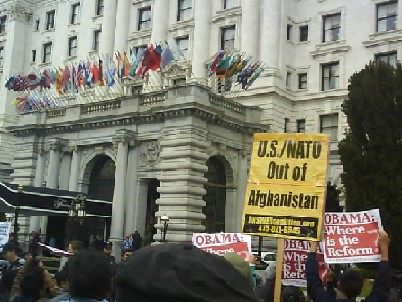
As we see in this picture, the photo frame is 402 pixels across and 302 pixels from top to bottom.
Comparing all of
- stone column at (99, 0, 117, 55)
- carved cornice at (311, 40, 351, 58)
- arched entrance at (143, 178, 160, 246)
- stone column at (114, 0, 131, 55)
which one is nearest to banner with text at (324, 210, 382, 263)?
arched entrance at (143, 178, 160, 246)

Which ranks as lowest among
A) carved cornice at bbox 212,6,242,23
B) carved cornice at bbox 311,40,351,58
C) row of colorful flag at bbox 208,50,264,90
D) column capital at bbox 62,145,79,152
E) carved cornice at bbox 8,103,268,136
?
column capital at bbox 62,145,79,152

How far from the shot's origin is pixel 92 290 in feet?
12.4

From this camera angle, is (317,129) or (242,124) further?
(317,129)

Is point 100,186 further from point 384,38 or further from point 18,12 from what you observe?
point 18,12

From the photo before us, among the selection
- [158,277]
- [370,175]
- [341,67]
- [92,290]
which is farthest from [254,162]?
[341,67]

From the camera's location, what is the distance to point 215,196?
3503 cm

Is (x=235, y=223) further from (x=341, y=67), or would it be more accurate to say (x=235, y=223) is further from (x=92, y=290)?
(x=92, y=290)

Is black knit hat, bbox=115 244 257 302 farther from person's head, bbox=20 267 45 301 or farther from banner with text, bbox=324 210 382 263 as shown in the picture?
banner with text, bbox=324 210 382 263

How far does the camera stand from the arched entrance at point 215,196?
34500 mm

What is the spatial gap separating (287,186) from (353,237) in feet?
4.61

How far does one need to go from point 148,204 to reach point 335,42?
608 inches

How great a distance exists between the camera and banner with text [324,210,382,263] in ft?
28.3

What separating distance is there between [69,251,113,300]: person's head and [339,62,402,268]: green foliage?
23.3 m

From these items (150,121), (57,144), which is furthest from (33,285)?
(57,144)
